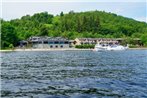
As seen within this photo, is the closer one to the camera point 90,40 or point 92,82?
point 92,82

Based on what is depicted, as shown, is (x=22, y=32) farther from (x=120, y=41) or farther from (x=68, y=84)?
(x=68, y=84)

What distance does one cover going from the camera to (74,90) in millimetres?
22609

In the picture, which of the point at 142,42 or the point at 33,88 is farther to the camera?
the point at 142,42

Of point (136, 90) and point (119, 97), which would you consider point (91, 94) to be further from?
point (136, 90)

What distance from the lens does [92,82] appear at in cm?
2695

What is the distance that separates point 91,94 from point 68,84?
15.6ft

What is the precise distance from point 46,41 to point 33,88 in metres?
138

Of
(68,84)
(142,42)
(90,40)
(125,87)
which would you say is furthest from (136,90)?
(142,42)

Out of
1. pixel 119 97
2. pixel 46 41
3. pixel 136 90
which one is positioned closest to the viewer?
pixel 119 97

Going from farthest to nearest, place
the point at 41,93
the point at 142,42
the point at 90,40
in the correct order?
the point at 142,42 → the point at 90,40 → the point at 41,93

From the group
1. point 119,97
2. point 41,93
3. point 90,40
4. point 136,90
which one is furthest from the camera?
point 90,40

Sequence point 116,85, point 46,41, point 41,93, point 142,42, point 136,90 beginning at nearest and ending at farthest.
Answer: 1. point 41,93
2. point 136,90
3. point 116,85
4. point 46,41
5. point 142,42

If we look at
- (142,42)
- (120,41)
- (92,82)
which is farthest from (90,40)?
(92,82)

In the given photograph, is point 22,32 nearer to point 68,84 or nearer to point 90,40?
point 90,40
